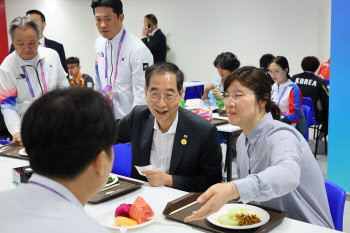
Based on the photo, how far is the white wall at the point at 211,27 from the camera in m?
7.96

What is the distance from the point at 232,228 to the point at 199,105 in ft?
10.1

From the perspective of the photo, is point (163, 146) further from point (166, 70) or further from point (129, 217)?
point (129, 217)

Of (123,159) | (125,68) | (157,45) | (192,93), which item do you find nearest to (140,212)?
(123,159)

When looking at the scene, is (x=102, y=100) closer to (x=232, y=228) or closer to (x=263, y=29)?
(x=232, y=228)

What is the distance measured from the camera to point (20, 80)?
3.18 metres

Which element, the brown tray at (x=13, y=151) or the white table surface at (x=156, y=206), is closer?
the white table surface at (x=156, y=206)

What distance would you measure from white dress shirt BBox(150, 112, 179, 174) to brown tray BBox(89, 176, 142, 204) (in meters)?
0.29

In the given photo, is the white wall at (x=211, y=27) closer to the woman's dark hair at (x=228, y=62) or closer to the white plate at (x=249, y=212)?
the woman's dark hair at (x=228, y=62)

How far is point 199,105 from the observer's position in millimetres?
4621

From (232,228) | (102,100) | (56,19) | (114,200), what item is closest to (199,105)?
(114,200)

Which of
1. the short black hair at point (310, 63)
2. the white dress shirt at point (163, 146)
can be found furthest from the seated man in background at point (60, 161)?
the short black hair at point (310, 63)

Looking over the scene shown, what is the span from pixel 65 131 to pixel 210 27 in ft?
28.5

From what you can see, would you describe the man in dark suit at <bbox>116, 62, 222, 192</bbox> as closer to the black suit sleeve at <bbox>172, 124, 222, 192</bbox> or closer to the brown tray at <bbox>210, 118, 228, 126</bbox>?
the black suit sleeve at <bbox>172, 124, 222, 192</bbox>

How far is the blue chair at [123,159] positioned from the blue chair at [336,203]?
1234mm
